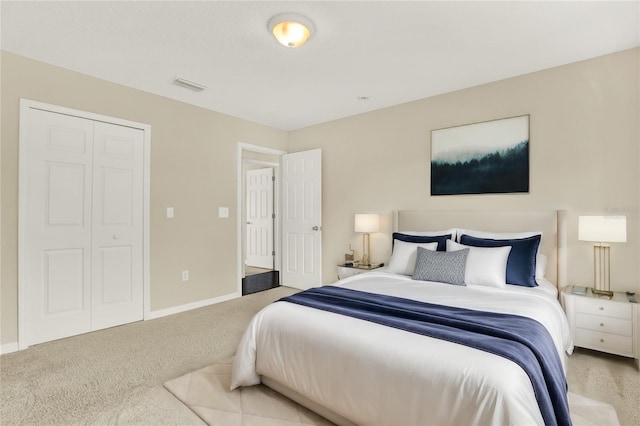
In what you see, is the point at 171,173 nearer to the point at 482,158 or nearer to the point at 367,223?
the point at 367,223

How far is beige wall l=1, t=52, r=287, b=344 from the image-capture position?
284 centimetres

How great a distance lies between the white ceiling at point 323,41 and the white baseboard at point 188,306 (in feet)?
8.27

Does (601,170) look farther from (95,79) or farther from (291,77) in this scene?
(95,79)

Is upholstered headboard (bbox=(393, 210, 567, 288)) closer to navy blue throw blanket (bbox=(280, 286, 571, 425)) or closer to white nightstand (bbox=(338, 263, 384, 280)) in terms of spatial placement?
white nightstand (bbox=(338, 263, 384, 280))

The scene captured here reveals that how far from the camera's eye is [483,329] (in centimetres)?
167

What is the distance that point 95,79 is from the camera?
333cm

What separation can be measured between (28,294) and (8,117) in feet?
5.08

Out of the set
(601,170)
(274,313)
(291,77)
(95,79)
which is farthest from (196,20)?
(601,170)

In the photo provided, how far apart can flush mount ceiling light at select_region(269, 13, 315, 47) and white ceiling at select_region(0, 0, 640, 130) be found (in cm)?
6

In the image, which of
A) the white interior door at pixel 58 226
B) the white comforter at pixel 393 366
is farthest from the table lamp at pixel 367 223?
the white interior door at pixel 58 226

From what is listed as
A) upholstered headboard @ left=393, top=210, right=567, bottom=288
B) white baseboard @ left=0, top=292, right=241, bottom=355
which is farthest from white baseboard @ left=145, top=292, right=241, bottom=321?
upholstered headboard @ left=393, top=210, right=567, bottom=288

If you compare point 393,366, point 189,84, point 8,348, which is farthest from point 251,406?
point 189,84

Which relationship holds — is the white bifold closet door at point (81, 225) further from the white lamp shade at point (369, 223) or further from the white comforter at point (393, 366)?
the white lamp shade at point (369, 223)

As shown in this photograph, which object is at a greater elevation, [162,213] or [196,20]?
[196,20]
